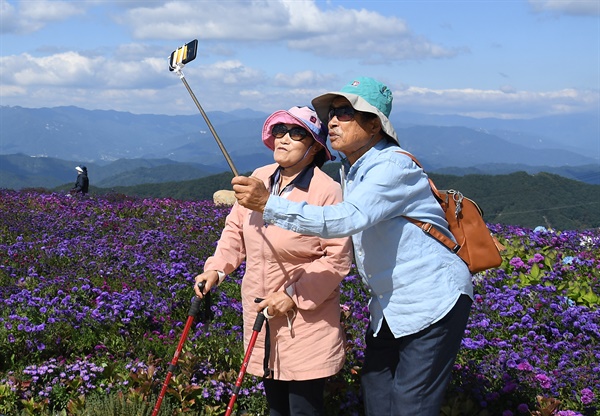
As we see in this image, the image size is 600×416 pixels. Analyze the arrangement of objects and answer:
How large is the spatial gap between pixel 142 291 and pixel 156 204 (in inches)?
287

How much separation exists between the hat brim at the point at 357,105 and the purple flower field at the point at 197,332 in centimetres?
183

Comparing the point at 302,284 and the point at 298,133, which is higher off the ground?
the point at 298,133

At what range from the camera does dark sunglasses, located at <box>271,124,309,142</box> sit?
3600 millimetres

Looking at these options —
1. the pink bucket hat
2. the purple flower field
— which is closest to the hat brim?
the pink bucket hat

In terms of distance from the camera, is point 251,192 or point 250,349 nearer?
point 251,192

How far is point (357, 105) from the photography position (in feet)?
10.2

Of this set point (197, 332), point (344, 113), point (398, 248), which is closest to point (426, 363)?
point (398, 248)

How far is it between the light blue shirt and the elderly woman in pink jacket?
319mm

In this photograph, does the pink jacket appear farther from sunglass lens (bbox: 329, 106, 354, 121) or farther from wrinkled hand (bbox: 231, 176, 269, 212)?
wrinkled hand (bbox: 231, 176, 269, 212)

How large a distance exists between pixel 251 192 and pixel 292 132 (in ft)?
2.43

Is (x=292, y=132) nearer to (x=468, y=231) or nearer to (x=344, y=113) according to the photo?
(x=344, y=113)

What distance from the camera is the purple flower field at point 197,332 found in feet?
16.3

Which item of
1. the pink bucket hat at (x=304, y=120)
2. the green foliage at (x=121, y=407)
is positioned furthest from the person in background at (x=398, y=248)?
the green foliage at (x=121, y=407)

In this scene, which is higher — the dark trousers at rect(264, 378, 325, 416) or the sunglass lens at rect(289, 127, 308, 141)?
the sunglass lens at rect(289, 127, 308, 141)
